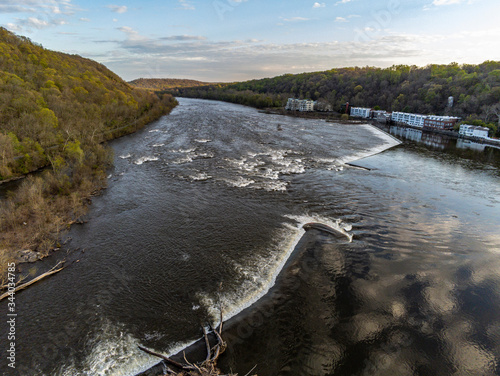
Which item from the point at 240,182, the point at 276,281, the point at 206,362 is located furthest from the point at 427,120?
the point at 206,362

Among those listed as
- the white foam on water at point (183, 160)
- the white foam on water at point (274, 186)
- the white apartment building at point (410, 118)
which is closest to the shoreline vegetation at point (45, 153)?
the white foam on water at point (183, 160)

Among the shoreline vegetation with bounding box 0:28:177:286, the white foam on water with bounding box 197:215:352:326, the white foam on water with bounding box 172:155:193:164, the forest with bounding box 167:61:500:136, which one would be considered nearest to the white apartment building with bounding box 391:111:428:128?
the forest with bounding box 167:61:500:136

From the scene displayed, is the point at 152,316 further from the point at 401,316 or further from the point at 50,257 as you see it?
the point at 401,316

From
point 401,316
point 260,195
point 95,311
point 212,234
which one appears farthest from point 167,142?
point 401,316

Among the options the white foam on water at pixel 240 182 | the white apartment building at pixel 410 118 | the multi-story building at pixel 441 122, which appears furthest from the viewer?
the white apartment building at pixel 410 118

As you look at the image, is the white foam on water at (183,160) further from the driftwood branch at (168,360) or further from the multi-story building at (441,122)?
the multi-story building at (441,122)
